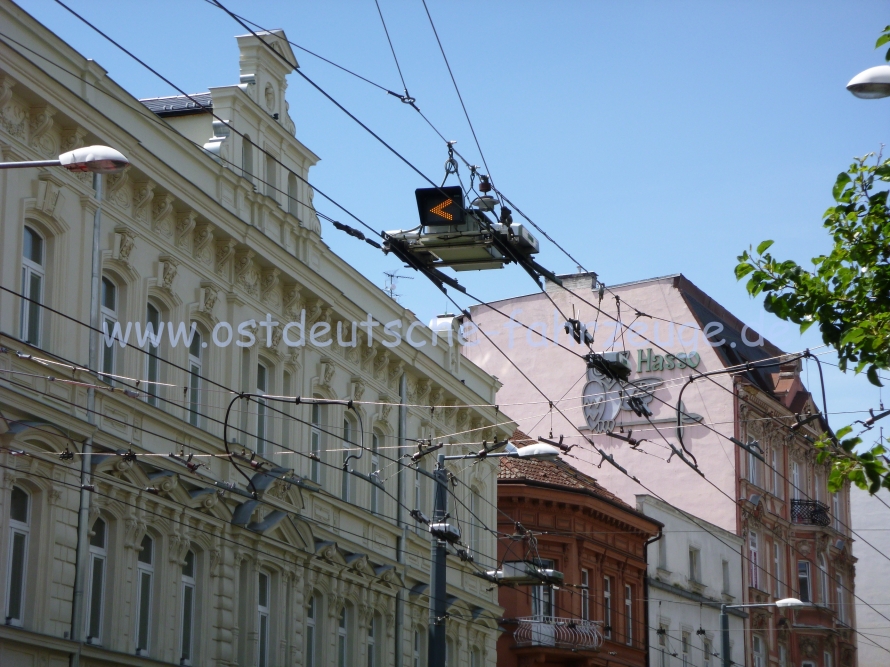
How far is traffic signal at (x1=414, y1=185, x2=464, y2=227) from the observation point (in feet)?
53.1

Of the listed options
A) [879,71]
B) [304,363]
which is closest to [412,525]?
[304,363]

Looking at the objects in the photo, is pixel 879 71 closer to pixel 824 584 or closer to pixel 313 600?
pixel 313 600

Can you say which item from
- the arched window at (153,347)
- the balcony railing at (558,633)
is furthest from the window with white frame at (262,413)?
the balcony railing at (558,633)

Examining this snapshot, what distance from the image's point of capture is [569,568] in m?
39.5

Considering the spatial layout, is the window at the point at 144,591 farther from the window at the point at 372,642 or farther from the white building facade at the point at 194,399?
the window at the point at 372,642

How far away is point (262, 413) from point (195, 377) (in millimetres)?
2280

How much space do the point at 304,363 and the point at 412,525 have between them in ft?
18.5

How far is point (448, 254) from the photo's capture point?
648 inches

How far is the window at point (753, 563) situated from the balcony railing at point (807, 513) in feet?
13.7

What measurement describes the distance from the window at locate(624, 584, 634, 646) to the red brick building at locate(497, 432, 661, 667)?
26 mm

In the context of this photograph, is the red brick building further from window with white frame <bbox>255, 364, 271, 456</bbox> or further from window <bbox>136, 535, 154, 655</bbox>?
window <bbox>136, 535, 154, 655</bbox>

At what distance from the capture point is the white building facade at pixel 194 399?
20031 mm

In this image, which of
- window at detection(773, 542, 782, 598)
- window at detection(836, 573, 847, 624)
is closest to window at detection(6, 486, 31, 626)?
window at detection(773, 542, 782, 598)

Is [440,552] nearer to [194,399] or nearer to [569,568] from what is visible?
[194,399]
